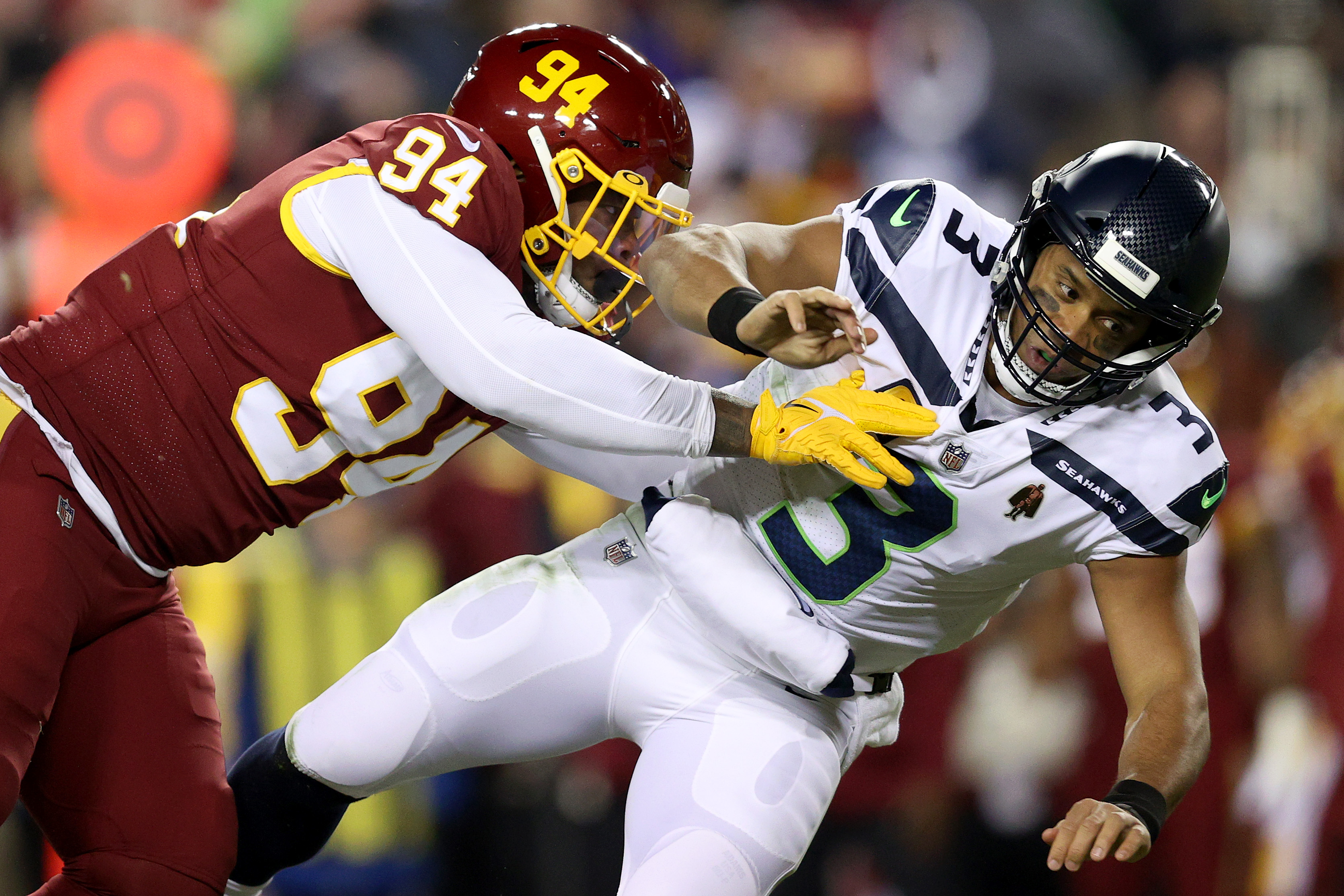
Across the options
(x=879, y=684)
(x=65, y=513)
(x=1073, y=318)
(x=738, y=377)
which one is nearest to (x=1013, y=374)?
(x=1073, y=318)

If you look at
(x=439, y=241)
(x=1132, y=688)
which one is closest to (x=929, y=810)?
(x=1132, y=688)

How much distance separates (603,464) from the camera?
2715 mm

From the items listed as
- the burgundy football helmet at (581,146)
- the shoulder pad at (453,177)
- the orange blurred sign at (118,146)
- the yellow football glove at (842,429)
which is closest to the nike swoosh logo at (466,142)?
the shoulder pad at (453,177)

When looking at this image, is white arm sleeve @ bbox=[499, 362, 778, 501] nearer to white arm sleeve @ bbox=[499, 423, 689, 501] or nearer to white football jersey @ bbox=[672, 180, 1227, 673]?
white arm sleeve @ bbox=[499, 423, 689, 501]

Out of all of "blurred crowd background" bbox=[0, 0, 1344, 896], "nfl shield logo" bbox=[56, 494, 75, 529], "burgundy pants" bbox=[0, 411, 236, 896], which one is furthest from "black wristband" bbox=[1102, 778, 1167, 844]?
"blurred crowd background" bbox=[0, 0, 1344, 896]

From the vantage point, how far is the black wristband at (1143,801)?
6.61ft

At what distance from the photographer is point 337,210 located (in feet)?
6.89

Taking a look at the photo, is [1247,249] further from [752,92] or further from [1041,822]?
[1041,822]

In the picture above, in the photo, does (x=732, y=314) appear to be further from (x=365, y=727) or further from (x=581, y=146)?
(x=365, y=727)

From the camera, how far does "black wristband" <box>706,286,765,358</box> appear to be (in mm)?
2248

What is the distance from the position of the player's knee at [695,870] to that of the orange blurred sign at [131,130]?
3713mm

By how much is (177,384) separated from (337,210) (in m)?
0.39

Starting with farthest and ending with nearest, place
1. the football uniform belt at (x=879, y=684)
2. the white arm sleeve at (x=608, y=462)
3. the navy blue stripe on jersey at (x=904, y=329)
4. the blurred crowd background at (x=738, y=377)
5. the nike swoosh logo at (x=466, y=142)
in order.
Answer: the blurred crowd background at (x=738, y=377) → the white arm sleeve at (x=608, y=462) → the football uniform belt at (x=879, y=684) → the navy blue stripe on jersey at (x=904, y=329) → the nike swoosh logo at (x=466, y=142)

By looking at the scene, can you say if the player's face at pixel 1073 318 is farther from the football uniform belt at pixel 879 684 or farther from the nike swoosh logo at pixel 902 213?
the football uniform belt at pixel 879 684
